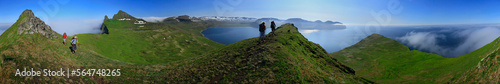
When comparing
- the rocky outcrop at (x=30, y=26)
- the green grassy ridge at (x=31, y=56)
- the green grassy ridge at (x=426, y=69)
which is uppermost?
the rocky outcrop at (x=30, y=26)

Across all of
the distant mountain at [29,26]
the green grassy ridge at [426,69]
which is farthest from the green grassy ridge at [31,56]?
the green grassy ridge at [426,69]

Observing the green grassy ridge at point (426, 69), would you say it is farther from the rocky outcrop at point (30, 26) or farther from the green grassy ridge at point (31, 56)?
the rocky outcrop at point (30, 26)

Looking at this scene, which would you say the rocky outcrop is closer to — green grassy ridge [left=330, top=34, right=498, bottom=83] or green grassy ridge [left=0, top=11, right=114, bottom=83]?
green grassy ridge [left=0, top=11, right=114, bottom=83]

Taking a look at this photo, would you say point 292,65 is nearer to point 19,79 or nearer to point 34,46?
point 19,79

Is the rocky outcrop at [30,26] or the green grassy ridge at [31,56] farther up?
the rocky outcrop at [30,26]

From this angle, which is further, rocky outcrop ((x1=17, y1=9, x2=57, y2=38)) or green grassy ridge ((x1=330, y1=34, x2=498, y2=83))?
green grassy ridge ((x1=330, y1=34, x2=498, y2=83))

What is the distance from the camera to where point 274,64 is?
28.9 metres

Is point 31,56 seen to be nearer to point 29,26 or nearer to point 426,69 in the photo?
point 29,26

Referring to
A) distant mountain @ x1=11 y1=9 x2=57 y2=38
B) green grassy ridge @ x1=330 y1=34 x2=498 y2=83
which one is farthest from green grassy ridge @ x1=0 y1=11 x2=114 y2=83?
green grassy ridge @ x1=330 y1=34 x2=498 y2=83

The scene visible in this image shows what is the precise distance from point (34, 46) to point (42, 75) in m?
12.1

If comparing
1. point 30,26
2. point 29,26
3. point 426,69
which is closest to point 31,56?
point 29,26

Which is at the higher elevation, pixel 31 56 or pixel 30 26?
pixel 30 26

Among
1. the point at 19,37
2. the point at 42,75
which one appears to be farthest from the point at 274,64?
the point at 19,37

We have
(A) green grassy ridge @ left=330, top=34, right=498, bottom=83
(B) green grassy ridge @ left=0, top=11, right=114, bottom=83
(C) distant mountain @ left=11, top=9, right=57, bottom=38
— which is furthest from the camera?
(A) green grassy ridge @ left=330, top=34, right=498, bottom=83
